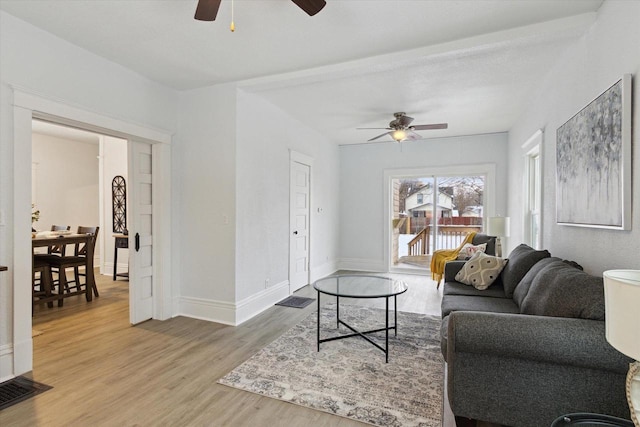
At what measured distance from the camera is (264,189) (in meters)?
4.29

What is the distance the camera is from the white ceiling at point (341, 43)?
7.84 feet

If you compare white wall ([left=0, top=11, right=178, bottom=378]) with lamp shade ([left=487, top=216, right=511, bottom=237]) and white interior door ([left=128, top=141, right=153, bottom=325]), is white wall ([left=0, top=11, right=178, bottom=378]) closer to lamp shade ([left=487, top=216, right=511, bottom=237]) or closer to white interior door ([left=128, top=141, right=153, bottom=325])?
white interior door ([left=128, top=141, right=153, bottom=325])

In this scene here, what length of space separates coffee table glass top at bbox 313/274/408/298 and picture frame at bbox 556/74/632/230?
1541 millimetres

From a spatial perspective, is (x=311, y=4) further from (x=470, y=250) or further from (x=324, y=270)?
(x=324, y=270)

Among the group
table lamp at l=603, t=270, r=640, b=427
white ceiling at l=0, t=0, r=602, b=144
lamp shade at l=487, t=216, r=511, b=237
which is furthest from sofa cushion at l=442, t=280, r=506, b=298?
white ceiling at l=0, t=0, r=602, b=144

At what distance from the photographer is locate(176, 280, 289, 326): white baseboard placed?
3740 millimetres

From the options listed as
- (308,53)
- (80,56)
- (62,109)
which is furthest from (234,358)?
(80,56)

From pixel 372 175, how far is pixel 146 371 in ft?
17.4

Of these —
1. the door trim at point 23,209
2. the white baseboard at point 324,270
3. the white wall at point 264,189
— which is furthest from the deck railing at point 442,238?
the door trim at point 23,209

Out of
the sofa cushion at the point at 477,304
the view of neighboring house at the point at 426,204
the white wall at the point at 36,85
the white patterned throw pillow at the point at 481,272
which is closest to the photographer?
the white wall at the point at 36,85

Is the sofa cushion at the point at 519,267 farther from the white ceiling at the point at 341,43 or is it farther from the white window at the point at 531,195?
the white ceiling at the point at 341,43

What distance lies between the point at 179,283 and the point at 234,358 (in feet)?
5.14

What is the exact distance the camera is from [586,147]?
2.44 metres

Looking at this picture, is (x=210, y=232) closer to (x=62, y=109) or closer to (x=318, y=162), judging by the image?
(x=62, y=109)
